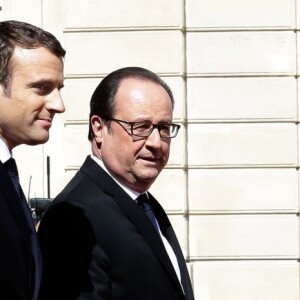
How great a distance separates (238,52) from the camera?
8820 millimetres

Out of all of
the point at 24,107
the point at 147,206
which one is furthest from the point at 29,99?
the point at 147,206

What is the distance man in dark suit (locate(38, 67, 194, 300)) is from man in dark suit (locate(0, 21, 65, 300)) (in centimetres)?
35

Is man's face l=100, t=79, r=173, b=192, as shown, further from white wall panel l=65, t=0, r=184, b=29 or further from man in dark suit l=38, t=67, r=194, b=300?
white wall panel l=65, t=0, r=184, b=29

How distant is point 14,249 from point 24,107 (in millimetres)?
379

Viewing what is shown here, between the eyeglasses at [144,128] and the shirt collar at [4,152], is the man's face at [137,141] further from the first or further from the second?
the shirt collar at [4,152]

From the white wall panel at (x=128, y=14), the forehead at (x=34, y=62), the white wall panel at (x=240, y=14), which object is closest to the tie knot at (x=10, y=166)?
the forehead at (x=34, y=62)

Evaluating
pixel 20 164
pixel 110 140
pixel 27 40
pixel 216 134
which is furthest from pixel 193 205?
pixel 27 40

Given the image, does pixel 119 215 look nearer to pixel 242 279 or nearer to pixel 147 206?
pixel 147 206

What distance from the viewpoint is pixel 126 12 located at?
28.7 feet

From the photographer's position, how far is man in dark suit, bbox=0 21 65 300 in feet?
8.28

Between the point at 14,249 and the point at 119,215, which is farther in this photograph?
the point at 119,215

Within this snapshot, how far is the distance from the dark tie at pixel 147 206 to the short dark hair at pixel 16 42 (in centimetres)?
81

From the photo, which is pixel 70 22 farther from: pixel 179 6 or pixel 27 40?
pixel 27 40

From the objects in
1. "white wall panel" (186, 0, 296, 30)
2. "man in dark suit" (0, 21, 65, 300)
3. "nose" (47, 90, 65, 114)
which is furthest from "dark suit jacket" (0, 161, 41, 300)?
"white wall panel" (186, 0, 296, 30)
